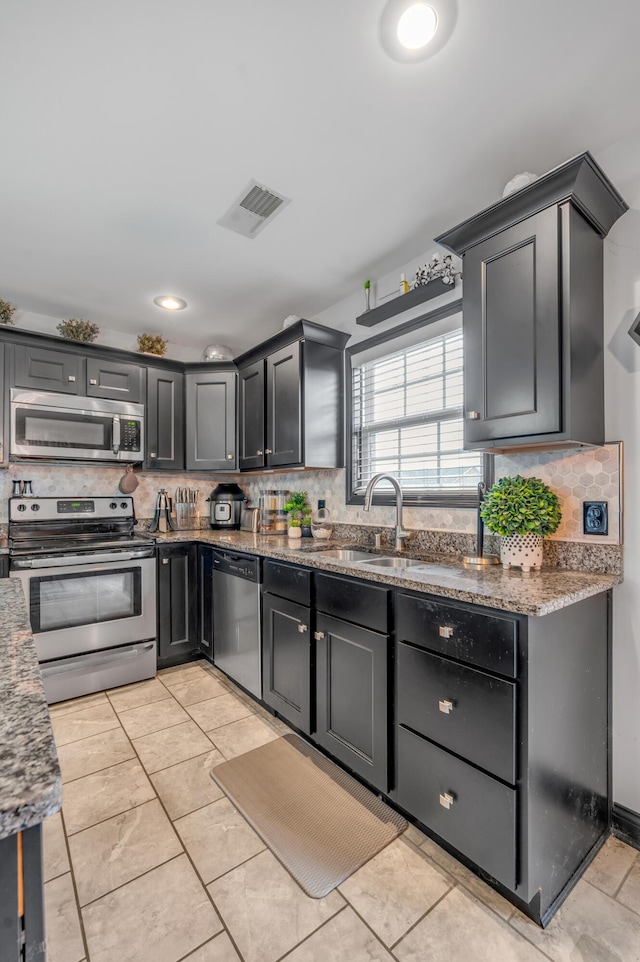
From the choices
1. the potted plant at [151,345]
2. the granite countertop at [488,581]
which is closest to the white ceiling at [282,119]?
the potted plant at [151,345]

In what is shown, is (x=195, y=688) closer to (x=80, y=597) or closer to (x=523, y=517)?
(x=80, y=597)

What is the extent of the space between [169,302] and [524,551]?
281cm

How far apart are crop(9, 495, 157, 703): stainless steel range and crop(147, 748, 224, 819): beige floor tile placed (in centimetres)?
101

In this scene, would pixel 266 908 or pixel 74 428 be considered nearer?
pixel 266 908

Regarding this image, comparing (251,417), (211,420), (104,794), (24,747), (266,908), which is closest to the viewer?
(24,747)

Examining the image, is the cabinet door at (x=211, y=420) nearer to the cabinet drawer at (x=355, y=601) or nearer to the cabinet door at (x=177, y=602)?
the cabinet door at (x=177, y=602)

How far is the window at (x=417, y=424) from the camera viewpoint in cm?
243

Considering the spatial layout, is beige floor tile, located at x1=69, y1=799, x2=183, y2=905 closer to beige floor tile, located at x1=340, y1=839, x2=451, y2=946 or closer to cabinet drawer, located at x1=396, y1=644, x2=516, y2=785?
beige floor tile, located at x1=340, y1=839, x2=451, y2=946

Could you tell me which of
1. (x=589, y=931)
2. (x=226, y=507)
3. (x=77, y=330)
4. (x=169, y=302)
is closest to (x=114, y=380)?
(x=77, y=330)

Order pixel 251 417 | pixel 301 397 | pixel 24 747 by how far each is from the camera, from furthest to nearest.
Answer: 1. pixel 251 417
2. pixel 301 397
3. pixel 24 747

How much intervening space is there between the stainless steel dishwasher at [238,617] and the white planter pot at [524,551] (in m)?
1.34

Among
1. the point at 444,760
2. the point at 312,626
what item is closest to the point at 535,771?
the point at 444,760

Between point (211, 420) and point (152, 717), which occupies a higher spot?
point (211, 420)

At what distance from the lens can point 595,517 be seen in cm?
177
